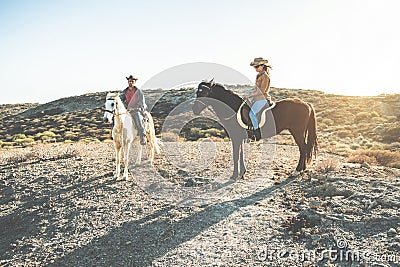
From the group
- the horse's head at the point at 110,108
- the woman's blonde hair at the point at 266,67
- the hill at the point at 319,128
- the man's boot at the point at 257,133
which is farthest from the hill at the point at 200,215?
the hill at the point at 319,128

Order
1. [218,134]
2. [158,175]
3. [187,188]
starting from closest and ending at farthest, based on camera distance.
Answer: [187,188]
[158,175]
[218,134]

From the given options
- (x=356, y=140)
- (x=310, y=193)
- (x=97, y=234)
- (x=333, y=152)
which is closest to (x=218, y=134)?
(x=356, y=140)

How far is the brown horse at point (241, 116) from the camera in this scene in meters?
8.81

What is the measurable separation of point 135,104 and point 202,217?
4678 mm

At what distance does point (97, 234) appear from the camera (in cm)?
642

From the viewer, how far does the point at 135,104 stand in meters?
9.94

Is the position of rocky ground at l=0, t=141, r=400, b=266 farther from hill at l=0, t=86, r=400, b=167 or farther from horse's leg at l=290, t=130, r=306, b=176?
hill at l=0, t=86, r=400, b=167

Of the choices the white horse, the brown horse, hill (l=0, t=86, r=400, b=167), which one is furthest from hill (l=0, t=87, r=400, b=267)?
hill (l=0, t=86, r=400, b=167)

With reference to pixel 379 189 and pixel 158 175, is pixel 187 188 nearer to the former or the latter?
pixel 158 175

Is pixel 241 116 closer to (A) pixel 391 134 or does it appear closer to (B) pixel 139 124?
(B) pixel 139 124

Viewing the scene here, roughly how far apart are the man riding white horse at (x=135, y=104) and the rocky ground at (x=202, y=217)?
1362 millimetres

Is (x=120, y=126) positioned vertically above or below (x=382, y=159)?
above

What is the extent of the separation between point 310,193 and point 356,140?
15412 millimetres

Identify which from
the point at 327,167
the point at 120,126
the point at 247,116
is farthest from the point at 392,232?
the point at 120,126
